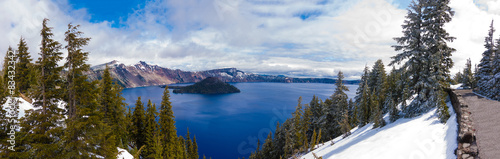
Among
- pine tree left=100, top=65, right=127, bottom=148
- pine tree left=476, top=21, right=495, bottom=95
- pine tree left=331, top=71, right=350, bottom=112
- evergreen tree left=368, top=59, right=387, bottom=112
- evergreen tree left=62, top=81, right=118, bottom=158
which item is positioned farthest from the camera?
evergreen tree left=368, top=59, right=387, bottom=112

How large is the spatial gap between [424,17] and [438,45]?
111 inches

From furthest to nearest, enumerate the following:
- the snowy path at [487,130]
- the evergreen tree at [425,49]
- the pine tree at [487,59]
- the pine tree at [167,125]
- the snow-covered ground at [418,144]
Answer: the pine tree at [167,125]
the pine tree at [487,59]
the evergreen tree at [425,49]
the snow-covered ground at [418,144]
the snowy path at [487,130]

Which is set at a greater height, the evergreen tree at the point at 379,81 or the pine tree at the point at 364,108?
the evergreen tree at the point at 379,81

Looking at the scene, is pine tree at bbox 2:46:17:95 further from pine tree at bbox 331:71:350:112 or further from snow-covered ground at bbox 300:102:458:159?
pine tree at bbox 331:71:350:112

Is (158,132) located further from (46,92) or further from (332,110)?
(332,110)

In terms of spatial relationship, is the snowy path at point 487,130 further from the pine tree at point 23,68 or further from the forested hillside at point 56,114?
the pine tree at point 23,68

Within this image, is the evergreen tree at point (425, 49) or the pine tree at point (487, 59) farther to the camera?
the pine tree at point (487, 59)

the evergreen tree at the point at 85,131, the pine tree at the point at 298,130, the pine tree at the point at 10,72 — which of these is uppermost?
the pine tree at the point at 10,72

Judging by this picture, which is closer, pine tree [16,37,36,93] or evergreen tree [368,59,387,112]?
pine tree [16,37,36,93]

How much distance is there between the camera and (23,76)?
25.6 m

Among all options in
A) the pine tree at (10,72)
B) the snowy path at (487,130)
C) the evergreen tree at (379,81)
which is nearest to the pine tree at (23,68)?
the pine tree at (10,72)

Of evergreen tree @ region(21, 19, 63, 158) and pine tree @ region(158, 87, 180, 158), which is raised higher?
evergreen tree @ region(21, 19, 63, 158)

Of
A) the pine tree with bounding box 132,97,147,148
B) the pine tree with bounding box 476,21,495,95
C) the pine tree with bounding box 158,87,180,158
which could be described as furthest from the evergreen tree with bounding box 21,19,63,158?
the pine tree with bounding box 476,21,495,95

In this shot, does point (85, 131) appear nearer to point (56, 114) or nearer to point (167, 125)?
point (56, 114)
